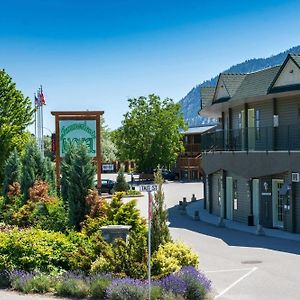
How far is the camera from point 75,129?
1152 inches

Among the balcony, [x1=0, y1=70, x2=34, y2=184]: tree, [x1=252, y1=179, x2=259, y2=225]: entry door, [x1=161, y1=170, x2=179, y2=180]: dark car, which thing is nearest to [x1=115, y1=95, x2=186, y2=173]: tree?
[x1=161, y1=170, x2=179, y2=180]: dark car

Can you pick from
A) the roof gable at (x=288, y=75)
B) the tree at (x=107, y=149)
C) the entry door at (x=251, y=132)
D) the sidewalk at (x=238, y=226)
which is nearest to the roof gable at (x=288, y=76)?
the roof gable at (x=288, y=75)

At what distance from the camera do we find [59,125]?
29.1 m

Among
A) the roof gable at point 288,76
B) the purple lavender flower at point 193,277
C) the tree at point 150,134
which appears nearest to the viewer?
the purple lavender flower at point 193,277

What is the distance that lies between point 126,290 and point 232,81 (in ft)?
70.6

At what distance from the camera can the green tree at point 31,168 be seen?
101 ft

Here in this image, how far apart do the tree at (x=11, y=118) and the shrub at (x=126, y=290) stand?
27001 mm

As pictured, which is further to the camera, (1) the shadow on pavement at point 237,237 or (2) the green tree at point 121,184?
(2) the green tree at point 121,184

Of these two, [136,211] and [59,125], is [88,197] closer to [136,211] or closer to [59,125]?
[136,211]

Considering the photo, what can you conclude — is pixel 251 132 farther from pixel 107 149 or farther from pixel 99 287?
pixel 107 149

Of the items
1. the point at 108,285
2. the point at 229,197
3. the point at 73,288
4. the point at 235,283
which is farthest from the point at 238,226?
the point at 73,288

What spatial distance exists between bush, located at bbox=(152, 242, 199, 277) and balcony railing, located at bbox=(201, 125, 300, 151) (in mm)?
11835

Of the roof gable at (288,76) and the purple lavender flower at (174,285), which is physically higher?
the roof gable at (288,76)

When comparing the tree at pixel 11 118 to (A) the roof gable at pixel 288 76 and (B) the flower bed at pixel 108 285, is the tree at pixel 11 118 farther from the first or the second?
(B) the flower bed at pixel 108 285
